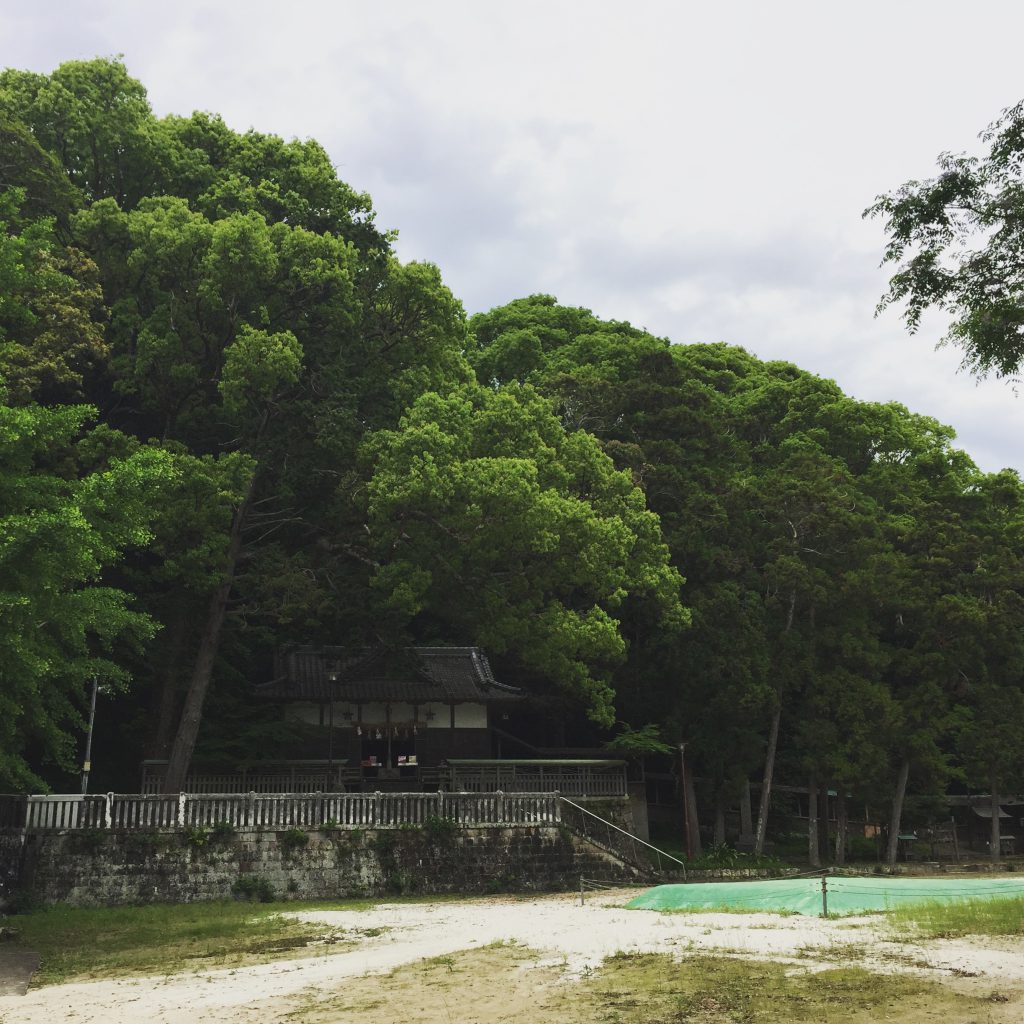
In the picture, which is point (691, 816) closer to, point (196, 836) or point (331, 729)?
point (331, 729)

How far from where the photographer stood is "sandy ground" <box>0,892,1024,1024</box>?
10.5m

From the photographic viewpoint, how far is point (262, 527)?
1192 inches

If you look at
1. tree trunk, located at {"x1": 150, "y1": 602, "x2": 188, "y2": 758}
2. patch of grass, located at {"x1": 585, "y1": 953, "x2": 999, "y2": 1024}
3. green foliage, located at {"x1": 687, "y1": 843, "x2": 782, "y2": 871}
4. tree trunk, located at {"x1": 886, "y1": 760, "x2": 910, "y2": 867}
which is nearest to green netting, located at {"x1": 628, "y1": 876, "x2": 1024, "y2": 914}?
patch of grass, located at {"x1": 585, "y1": 953, "x2": 999, "y2": 1024}

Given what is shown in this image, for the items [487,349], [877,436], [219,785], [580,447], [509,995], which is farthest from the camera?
[487,349]

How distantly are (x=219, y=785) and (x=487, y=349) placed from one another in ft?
84.8

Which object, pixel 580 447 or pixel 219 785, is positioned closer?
pixel 219 785

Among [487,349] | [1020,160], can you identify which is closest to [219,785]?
[1020,160]

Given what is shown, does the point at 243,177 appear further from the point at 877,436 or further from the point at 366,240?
the point at 877,436

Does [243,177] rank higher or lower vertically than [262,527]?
higher

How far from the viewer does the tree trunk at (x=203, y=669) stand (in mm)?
24016

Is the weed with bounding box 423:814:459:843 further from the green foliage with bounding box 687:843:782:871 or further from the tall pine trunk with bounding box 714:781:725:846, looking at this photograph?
the tall pine trunk with bounding box 714:781:725:846

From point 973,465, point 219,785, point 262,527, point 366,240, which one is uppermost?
point 366,240

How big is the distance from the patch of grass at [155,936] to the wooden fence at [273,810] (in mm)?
1710

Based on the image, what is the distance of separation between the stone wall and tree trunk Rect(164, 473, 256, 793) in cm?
363
